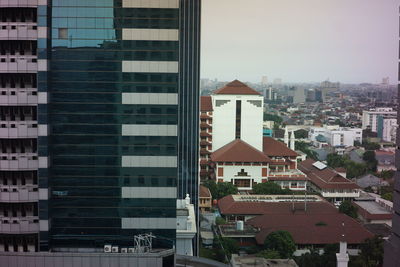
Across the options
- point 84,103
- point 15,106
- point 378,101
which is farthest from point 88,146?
point 378,101

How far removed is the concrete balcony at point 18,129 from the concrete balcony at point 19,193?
41.0 inches

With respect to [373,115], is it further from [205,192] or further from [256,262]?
[256,262]

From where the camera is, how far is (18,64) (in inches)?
417

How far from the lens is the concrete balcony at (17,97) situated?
34.6ft

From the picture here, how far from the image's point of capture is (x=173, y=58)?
10.9m

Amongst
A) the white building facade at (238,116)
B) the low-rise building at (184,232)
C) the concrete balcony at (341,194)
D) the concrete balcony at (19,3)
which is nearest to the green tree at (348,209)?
the concrete balcony at (341,194)

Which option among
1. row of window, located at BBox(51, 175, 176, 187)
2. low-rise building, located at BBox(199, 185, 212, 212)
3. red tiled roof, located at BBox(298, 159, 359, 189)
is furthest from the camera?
red tiled roof, located at BBox(298, 159, 359, 189)

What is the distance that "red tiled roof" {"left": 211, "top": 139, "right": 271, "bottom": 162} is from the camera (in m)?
28.4

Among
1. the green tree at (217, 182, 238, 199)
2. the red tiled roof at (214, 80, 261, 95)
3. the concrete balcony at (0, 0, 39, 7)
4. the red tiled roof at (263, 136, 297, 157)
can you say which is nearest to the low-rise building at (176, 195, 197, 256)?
the concrete balcony at (0, 0, 39, 7)

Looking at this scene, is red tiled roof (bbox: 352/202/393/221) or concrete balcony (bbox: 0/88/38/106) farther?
red tiled roof (bbox: 352/202/393/221)

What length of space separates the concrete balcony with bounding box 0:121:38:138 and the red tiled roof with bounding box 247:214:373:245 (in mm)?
9649

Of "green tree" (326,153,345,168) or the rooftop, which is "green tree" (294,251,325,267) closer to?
the rooftop

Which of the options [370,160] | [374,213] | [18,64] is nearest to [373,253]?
[374,213]

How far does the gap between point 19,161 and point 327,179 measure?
19.9m
